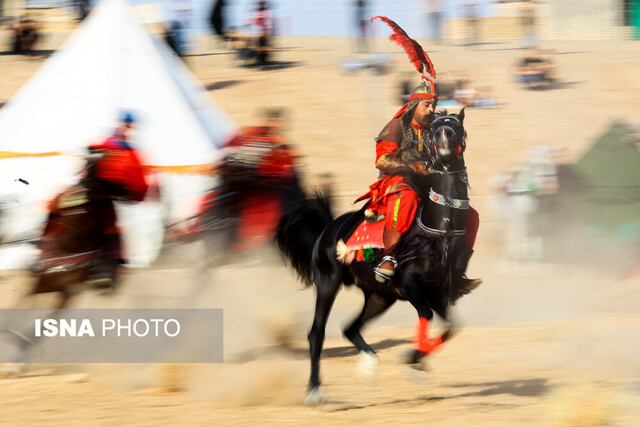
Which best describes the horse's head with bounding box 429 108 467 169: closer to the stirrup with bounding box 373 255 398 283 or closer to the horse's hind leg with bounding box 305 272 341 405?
the stirrup with bounding box 373 255 398 283

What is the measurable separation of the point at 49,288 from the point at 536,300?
6.04 metres

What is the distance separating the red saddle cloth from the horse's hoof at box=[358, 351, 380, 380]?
87 cm

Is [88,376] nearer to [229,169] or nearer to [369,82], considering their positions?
[229,169]

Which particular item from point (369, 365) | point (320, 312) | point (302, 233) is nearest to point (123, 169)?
point (302, 233)

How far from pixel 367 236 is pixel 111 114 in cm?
653

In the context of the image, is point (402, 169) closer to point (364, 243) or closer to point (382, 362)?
point (364, 243)

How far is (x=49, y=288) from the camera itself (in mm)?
8891

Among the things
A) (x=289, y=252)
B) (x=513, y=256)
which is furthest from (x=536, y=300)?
(x=289, y=252)

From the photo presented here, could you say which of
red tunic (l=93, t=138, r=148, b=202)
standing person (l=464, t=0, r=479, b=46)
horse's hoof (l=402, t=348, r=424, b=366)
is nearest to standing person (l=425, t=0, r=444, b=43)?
standing person (l=464, t=0, r=479, b=46)

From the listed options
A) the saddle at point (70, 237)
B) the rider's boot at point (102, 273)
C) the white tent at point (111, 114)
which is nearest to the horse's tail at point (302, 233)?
the rider's boot at point (102, 273)

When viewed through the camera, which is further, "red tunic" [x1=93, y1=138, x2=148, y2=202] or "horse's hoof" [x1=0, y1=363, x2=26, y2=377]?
"red tunic" [x1=93, y1=138, x2=148, y2=202]

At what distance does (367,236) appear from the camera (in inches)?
303

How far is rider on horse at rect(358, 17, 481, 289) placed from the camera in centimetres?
750

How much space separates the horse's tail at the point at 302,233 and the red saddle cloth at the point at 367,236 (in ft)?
2.08
